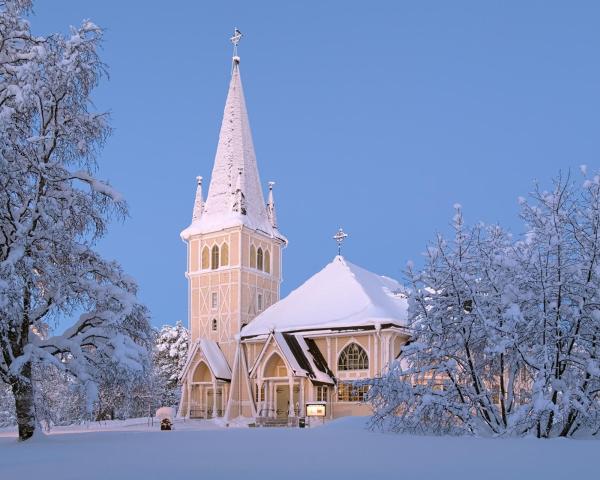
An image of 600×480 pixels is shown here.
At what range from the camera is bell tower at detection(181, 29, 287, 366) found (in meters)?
48.5

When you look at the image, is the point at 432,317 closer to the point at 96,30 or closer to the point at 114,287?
the point at 114,287

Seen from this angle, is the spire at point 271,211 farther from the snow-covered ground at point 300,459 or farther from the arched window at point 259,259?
the snow-covered ground at point 300,459

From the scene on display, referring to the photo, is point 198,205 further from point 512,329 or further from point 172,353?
point 512,329

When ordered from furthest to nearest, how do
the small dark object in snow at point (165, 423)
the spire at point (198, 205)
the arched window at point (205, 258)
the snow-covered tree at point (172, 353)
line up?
the snow-covered tree at point (172, 353) < the spire at point (198, 205) < the arched window at point (205, 258) < the small dark object in snow at point (165, 423)

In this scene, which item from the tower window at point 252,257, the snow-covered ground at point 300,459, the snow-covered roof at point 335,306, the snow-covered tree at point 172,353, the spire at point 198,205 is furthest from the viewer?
the snow-covered tree at point 172,353

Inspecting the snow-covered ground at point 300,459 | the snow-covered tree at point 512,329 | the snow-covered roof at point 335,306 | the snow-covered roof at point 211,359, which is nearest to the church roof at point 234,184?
the snow-covered roof at point 335,306

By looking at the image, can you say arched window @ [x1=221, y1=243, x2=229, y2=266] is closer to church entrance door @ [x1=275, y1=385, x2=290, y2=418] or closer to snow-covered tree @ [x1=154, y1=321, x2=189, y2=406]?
church entrance door @ [x1=275, y1=385, x2=290, y2=418]

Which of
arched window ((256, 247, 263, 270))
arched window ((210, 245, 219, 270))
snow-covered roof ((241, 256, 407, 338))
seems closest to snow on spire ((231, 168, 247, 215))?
arched window ((210, 245, 219, 270))

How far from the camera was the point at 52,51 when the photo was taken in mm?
14602

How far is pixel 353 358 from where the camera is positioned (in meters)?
41.6

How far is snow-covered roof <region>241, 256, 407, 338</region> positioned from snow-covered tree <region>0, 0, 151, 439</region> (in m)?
26.4

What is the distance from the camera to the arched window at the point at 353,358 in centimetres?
4119

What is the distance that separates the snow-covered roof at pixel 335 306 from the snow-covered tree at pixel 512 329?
23467 mm

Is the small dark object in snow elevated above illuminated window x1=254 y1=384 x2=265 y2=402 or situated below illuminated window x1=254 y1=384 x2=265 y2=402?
below
